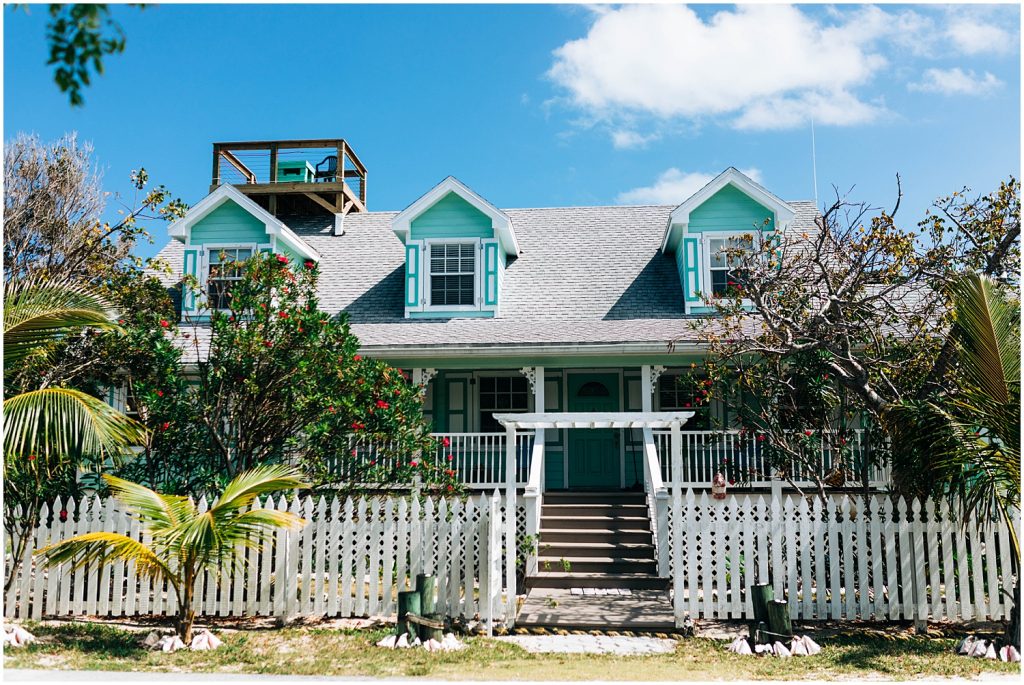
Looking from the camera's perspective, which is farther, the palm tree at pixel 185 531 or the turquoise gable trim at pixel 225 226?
the turquoise gable trim at pixel 225 226

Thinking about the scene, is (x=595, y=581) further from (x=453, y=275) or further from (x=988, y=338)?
(x=453, y=275)

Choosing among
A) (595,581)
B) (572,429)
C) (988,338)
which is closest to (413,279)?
(572,429)

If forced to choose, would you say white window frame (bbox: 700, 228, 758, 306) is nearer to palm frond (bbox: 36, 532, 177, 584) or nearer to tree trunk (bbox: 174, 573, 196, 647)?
tree trunk (bbox: 174, 573, 196, 647)

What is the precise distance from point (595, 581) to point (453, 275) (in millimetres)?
7301

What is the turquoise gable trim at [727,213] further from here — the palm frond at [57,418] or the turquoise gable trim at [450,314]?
the palm frond at [57,418]

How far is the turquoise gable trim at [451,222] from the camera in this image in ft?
53.5

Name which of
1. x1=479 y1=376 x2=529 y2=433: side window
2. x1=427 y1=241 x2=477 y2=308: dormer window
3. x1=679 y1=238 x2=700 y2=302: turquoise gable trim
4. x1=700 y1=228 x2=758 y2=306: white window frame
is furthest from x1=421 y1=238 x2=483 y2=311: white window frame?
x1=700 y1=228 x2=758 y2=306: white window frame

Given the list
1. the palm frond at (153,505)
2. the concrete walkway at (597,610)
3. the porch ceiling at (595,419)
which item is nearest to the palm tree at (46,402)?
the palm frond at (153,505)

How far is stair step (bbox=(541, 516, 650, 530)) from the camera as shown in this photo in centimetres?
1266

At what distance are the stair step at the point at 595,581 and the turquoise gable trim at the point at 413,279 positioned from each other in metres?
6.74

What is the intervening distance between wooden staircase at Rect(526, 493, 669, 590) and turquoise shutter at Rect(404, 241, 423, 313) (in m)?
4.71

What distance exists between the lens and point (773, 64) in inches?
383

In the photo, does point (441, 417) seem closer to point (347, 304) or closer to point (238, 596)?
point (347, 304)

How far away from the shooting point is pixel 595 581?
1098cm
